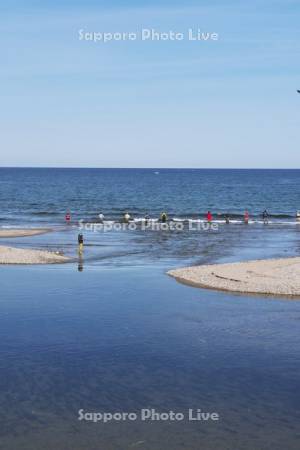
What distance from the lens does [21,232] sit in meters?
71.6

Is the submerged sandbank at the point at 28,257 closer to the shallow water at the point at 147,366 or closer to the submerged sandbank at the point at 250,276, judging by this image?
the submerged sandbank at the point at 250,276

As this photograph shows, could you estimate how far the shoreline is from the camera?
49.2 m

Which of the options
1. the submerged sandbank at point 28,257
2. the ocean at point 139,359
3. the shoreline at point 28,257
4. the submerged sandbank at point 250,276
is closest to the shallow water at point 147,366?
the ocean at point 139,359

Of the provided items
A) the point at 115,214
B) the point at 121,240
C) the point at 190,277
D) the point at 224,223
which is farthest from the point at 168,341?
the point at 115,214

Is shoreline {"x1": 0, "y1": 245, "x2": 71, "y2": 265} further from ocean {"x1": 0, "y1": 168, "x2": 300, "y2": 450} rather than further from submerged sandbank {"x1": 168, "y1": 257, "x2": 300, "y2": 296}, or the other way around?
submerged sandbank {"x1": 168, "y1": 257, "x2": 300, "y2": 296}

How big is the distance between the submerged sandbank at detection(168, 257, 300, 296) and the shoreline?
1039 centimetres

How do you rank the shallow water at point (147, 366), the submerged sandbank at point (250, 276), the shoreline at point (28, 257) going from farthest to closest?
the shoreline at point (28, 257), the submerged sandbank at point (250, 276), the shallow water at point (147, 366)

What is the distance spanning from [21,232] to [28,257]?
21.8m

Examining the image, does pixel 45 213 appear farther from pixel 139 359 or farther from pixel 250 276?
pixel 139 359

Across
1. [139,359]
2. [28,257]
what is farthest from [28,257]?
[139,359]

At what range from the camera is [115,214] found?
99000mm

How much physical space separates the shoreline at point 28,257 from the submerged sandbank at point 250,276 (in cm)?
1039

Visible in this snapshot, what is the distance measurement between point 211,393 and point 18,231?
53380mm

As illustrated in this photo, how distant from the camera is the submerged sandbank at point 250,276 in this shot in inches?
1487
